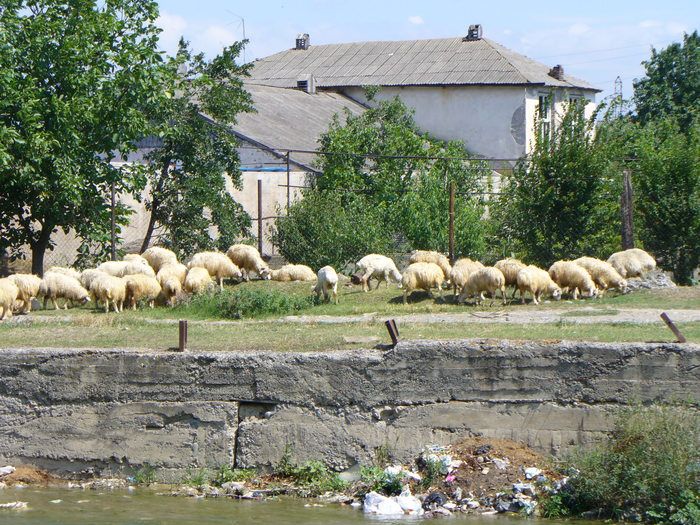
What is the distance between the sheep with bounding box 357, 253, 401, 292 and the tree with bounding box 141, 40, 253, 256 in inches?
233

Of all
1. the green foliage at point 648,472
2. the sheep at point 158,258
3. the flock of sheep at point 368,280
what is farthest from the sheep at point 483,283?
the green foliage at point 648,472

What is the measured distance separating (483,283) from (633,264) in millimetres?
3429

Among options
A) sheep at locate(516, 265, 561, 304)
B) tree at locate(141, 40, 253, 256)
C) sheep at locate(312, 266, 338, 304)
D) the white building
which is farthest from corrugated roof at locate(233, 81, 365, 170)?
sheep at locate(516, 265, 561, 304)

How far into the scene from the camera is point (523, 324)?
1498 centimetres

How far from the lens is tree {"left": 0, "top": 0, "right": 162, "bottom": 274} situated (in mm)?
20156

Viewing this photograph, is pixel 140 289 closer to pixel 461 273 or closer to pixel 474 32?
pixel 461 273

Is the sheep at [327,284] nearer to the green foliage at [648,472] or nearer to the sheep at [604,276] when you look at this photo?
the sheep at [604,276]

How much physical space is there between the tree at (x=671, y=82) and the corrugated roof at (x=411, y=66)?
200 inches

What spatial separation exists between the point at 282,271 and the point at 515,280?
518 cm

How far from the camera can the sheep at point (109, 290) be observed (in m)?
18.1

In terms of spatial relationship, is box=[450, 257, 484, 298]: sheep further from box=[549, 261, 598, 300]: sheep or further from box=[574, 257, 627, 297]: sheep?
box=[574, 257, 627, 297]: sheep

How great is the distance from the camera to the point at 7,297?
1734 centimetres

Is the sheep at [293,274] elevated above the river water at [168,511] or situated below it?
above

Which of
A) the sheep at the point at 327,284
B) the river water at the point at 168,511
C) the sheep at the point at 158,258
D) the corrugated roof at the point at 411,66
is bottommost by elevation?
the river water at the point at 168,511
